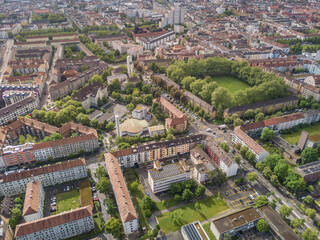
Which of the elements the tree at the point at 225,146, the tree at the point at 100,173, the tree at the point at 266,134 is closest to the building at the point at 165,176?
the tree at the point at 100,173

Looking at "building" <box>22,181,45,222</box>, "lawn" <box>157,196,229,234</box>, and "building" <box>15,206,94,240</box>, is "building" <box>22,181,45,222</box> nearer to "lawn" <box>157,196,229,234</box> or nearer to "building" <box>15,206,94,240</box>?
"building" <box>15,206,94,240</box>

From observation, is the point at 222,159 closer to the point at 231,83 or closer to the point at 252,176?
the point at 252,176

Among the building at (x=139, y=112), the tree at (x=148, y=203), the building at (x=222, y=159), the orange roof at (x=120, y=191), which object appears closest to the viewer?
the orange roof at (x=120, y=191)

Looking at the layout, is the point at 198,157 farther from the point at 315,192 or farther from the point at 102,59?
the point at 102,59

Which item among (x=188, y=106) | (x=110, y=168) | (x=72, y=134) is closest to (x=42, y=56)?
(x=72, y=134)

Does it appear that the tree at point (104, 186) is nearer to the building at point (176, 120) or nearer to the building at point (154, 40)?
the building at point (176, 120)
